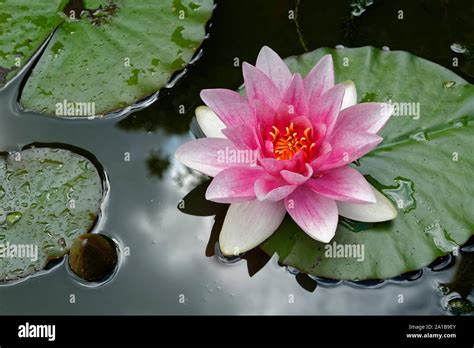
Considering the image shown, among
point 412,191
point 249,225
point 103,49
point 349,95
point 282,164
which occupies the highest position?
point 103,49

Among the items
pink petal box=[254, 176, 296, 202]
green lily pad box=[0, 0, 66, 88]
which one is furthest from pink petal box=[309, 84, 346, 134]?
green lily pad box=[0, 0, 66, 88]

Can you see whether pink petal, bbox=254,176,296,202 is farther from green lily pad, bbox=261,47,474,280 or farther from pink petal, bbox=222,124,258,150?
green lily pad, bbox=261,47,474,280

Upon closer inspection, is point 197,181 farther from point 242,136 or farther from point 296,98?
point 296,98

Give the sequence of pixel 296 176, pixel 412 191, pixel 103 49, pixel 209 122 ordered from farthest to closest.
Result: pixel 103 49
pixel 209 122
pixel 412 191
pixel 296 176

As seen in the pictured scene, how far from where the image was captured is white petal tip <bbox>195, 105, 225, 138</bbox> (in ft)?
8.58

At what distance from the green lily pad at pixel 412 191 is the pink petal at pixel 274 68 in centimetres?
38

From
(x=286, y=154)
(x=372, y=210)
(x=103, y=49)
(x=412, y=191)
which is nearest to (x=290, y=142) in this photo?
(x=286, y=154)

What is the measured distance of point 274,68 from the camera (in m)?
2.44

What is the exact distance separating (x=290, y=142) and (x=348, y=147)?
0.22m

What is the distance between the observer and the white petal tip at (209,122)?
8.58 feet

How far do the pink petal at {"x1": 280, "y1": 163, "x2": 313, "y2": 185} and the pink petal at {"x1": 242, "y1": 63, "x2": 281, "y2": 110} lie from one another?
27cm

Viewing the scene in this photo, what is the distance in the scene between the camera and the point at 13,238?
2.51 m
